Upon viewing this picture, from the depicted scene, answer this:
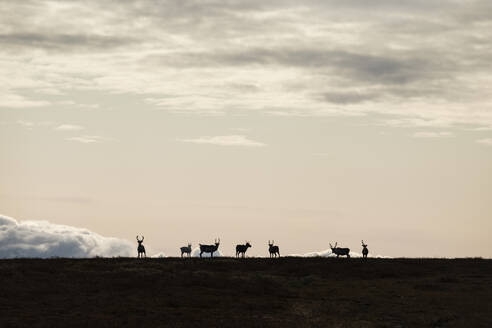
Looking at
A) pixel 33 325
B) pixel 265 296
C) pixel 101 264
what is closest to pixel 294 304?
pixel 265 296

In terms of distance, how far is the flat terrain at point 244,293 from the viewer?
37875 mm

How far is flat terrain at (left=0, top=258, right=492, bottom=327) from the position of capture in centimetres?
3788

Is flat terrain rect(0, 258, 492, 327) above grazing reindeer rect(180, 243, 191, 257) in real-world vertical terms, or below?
below

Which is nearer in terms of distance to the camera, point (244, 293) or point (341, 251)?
point (244, 293)

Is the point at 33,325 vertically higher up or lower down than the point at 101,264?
lower down

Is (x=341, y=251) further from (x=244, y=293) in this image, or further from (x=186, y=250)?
(x=244, y=293)

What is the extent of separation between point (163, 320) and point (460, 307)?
1808cm

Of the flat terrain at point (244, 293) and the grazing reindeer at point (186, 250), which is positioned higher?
the grazing reindeer at point (186, 250)

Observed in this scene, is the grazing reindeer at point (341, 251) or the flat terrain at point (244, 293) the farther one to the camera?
the grazing reindeer at point (341, 251)

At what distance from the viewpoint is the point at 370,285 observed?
167 feet

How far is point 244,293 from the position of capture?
155 ft

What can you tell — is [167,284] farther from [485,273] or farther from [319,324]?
[485,273]

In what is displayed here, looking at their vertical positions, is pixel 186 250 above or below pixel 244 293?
above

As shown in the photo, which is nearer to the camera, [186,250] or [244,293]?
[244,293]
